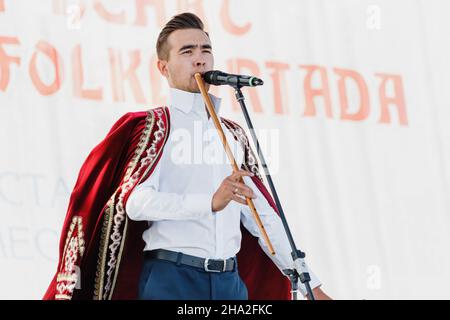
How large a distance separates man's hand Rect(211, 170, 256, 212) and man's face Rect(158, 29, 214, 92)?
1.37 feet

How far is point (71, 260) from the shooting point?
2.50 metres

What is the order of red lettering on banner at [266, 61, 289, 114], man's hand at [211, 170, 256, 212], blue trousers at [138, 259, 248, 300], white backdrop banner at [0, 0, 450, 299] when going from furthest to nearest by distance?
red lettering on banner at [266, 61, 289, 114] → white backdrop banner at [0, 0, 450, 299] → blue trousers at [138, 259, 248, 300] → man's hand at [211, 170, 256, 212]

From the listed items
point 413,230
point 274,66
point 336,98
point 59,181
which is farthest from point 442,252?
point 59,181

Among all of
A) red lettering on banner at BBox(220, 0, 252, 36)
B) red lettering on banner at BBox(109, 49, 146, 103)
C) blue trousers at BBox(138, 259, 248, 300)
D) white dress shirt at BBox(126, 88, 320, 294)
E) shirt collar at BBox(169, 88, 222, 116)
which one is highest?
red lettering on banner at BBox(220, 0, 252, 36)

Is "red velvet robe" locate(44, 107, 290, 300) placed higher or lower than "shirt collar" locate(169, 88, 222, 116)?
lower

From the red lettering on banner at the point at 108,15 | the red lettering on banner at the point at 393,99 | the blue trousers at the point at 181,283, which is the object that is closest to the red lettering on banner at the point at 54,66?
the red lettering on banner at the point at 108,15

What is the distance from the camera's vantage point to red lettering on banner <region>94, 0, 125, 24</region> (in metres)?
3.59

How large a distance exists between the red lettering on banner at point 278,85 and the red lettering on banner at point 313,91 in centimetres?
11

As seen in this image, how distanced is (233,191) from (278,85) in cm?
164

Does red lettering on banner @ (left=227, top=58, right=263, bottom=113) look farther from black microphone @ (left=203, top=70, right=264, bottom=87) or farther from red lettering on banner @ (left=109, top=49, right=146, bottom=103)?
black microphone @ (left=203, top=70, right=264, bottom=87)

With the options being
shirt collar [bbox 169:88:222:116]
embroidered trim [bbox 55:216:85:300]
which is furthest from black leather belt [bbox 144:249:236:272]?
shirt collar [bbox 169:88:222:116]

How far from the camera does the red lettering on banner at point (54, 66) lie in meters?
3.46

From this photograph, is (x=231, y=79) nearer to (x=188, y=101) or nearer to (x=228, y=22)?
(x=188, y=101)

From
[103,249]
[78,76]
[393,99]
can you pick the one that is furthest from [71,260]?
[393,99]
